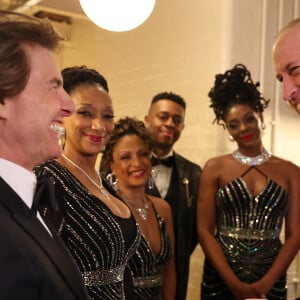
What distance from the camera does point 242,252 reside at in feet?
8.75

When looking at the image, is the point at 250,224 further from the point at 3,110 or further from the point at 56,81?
the point at 3,110

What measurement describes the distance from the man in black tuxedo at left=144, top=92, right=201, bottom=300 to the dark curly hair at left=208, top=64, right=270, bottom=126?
0.92 feet

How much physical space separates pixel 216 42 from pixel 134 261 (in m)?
1.76

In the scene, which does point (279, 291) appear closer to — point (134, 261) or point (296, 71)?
point (134, 261)

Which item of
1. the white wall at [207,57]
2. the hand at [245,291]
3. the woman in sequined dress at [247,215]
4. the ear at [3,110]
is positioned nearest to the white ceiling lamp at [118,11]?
the white wall at [207,57]

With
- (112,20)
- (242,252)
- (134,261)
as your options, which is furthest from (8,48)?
(112,20)

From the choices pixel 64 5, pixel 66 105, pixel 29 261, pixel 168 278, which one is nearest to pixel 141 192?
pixel 168 278

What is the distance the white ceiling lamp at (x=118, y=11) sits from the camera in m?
3.00

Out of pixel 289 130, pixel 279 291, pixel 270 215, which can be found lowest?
pixel 279 291

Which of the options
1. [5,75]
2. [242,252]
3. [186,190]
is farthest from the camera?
[186,190]

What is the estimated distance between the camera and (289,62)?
5.03 feet

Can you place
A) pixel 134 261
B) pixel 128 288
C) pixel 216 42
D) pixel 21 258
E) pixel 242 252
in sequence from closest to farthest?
pixel 21 258 → pixel 128 288 → pixel 134 261 → pixel 242 252 → pixel 216 42

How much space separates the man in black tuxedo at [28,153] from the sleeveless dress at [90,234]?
45 cm

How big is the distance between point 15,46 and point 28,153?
21cm
